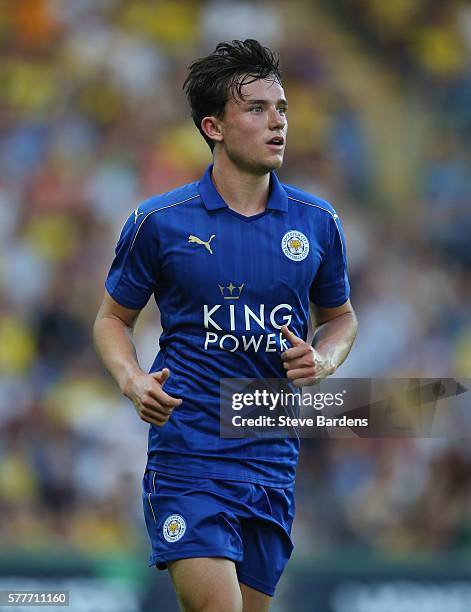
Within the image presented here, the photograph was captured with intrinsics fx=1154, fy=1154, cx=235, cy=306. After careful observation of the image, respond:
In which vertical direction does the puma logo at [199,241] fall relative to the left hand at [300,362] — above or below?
above

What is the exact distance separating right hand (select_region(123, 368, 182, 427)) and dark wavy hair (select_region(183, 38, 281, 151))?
109 cm

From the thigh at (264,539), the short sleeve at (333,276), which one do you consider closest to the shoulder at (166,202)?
the short sleeve at (333,276)

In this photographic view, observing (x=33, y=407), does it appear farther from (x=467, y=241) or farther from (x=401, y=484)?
(x=467, y=241)

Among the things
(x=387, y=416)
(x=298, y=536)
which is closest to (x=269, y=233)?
(x=387, y=416)

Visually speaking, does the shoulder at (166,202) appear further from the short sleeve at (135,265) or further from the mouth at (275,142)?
the mouth at (275,142)

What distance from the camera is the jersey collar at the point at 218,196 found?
446cm

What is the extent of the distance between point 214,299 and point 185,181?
5.30 meters

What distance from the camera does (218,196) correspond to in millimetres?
4496

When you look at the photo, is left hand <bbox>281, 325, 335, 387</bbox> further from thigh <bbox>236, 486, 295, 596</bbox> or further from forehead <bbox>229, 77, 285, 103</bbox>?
forehead <bbox>229, 77, 285, 103</bbox>

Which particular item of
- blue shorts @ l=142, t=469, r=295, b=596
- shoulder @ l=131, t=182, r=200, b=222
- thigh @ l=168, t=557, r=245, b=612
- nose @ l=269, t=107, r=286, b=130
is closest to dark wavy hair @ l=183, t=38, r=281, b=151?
nose @ l=269, t=107, r=286, b=130

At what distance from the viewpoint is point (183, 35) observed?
10.0m

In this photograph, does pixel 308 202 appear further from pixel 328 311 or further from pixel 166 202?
pixel 166 202

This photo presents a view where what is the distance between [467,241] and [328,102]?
5.48 ft

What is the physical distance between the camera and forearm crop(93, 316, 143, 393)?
14.3 ft
